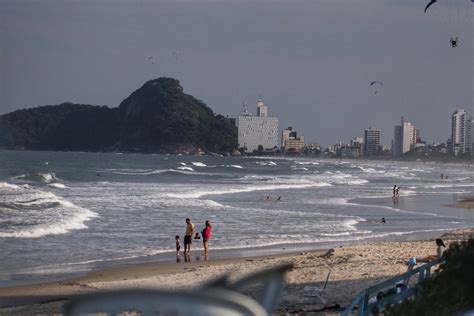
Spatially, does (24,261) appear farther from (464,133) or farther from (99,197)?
(464,133)

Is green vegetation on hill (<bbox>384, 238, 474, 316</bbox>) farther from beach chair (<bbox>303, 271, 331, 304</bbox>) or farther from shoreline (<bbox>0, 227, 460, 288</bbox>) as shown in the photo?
shoreline (<bbox>0, 227, 460, 288</bbox>)

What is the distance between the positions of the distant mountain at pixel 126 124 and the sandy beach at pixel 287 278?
135 meters

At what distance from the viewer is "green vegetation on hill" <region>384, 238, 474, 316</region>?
534cm

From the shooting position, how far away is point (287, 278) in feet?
44.1

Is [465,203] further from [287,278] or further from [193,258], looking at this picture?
[287,278]

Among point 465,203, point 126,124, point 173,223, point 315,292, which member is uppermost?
point 126,124

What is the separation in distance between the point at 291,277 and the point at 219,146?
157 metres

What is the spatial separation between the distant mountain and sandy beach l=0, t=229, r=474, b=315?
13537cm

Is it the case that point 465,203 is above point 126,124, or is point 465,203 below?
below

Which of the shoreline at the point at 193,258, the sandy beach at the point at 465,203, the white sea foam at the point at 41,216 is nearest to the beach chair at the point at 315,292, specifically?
the shoreline at the point at 193,258

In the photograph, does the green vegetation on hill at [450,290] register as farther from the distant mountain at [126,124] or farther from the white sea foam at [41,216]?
the distant mountain at [126,124]

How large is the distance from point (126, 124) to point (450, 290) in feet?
513

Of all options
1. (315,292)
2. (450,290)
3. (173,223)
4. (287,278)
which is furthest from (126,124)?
(450,290)

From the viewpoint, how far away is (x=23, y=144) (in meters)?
151
